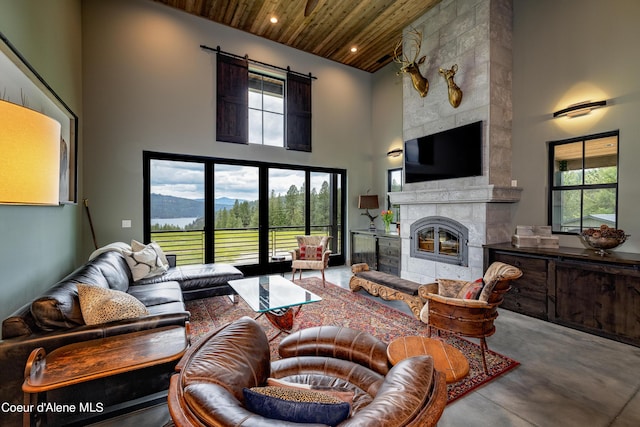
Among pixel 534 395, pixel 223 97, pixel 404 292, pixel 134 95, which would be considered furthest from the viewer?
pixel 223 97

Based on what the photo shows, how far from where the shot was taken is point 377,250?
581cm

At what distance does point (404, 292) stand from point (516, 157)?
9.01ft

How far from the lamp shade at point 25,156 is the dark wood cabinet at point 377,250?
16.7 ft

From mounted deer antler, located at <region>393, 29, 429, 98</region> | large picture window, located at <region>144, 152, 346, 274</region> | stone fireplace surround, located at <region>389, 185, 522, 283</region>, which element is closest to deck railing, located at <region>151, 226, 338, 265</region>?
large picture window, located at <region>144, 152, 346, 274</region>

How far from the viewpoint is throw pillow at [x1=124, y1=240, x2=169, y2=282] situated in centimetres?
349

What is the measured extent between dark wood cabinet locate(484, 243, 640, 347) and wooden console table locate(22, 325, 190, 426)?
12.7 feet

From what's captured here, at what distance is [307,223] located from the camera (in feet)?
20.2

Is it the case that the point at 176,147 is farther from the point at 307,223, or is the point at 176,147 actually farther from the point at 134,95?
the point at 307,223

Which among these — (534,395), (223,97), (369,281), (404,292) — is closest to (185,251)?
(223,97)

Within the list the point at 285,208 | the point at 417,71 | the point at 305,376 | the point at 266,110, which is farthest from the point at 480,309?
the point at 266,110

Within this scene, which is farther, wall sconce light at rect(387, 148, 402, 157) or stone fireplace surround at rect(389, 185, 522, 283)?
wall sconce light at rect(387, 148, 402, 157)

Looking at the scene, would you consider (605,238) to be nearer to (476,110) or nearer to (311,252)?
(476,110)

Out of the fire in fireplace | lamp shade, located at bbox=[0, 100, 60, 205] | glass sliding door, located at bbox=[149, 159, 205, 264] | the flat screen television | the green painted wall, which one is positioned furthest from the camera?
glass sliding door, located at bbox=[149, 159, 205, 264]

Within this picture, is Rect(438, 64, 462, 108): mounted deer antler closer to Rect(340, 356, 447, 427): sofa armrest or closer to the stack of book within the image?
the stack of book
